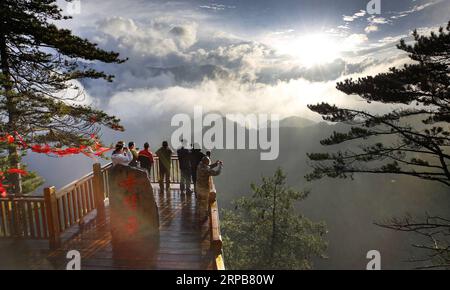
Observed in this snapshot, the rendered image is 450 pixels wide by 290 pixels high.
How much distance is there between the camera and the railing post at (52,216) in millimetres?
8836

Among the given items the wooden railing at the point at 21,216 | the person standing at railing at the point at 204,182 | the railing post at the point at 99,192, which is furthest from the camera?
the person standing at railing at the point at 204,182

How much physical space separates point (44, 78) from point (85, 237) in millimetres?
9699

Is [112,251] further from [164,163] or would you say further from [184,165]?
[164,163]

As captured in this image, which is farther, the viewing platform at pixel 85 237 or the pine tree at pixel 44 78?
the pine tree at pixel 44 78

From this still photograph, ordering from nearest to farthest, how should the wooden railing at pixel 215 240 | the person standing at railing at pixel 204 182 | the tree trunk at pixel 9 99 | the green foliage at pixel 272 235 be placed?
the wooden railing at pixel 215 240 → the person standing at railing at pixel 204 182 → the tree trunk at pixel 9 99 → the green foliage at pixel 272 235

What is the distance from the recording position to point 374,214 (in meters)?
137

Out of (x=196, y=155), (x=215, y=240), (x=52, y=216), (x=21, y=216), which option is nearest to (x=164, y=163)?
(x=196, y=155)

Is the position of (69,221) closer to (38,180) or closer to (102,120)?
(102,120)

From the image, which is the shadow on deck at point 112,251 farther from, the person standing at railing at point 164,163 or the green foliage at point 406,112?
the green foliage at point 406,112

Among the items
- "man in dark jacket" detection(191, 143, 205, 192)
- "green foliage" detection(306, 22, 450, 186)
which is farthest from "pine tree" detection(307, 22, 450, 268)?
"man in dark jacket" detection(191, 143, 205, 192)

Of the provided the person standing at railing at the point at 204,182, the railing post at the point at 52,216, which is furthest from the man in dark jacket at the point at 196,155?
the railing post at the point at 52,216

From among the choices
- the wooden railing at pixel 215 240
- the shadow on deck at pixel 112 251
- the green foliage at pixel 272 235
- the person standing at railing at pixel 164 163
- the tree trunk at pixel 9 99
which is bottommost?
the green foliage at pixel 272 235

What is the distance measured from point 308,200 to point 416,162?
136 meters

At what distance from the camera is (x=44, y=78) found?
1595 cm
